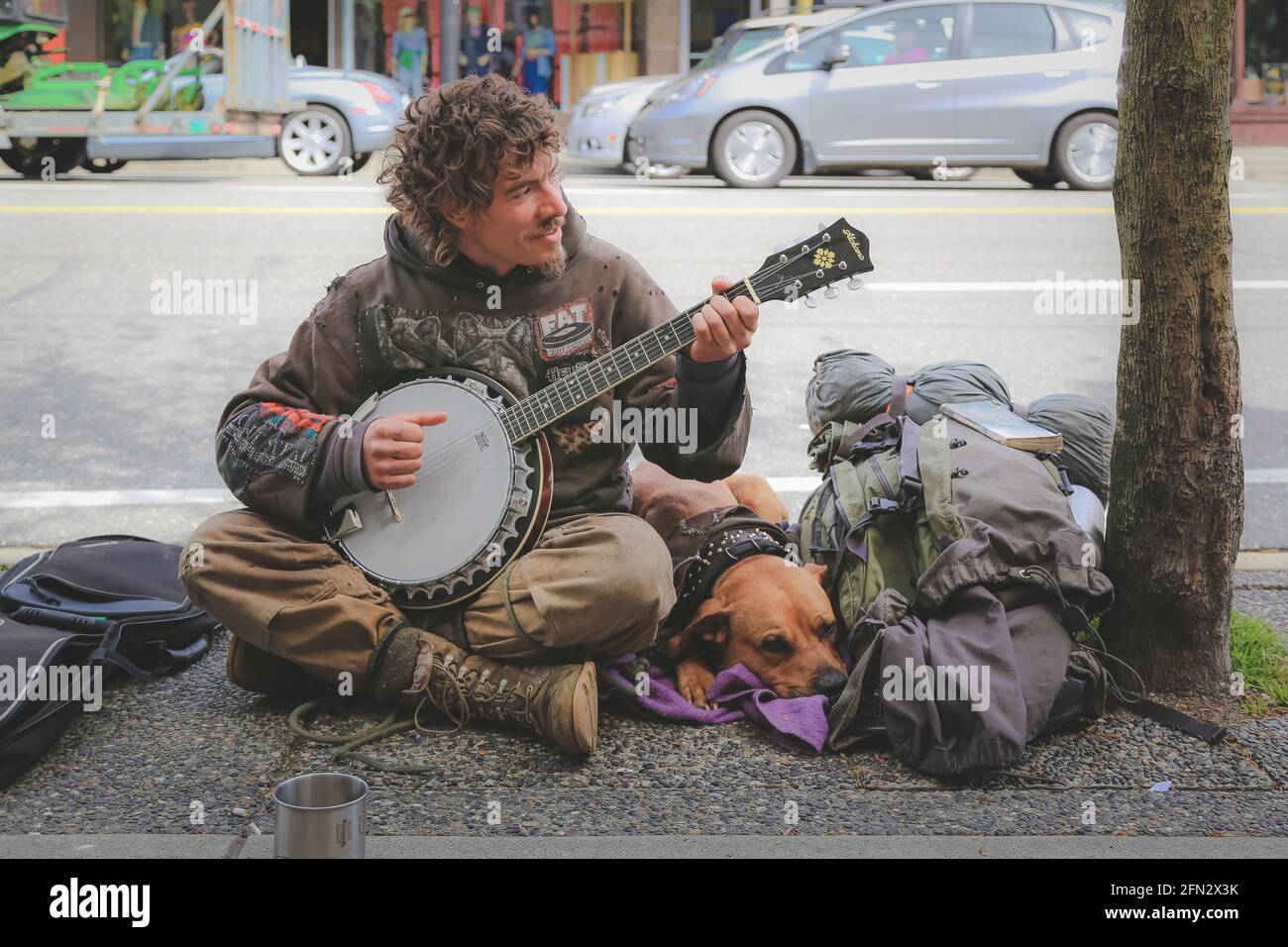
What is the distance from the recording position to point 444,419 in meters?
3.22

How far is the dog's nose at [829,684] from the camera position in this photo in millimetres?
3273

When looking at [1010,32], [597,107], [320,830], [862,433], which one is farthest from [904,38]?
[320,830]

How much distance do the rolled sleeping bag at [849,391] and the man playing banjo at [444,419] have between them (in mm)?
784

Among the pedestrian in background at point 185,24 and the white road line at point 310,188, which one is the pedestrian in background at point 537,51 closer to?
the pedestrian in background at point 185,24

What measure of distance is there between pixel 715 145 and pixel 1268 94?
1017cm

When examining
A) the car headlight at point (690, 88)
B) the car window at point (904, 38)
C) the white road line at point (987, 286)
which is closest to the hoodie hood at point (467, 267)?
the white road line at point (987, 286)

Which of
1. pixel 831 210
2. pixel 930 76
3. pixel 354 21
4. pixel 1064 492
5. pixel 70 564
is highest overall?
pixel 354 21

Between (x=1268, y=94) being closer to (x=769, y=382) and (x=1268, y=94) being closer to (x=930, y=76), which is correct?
(x=930, y=76)

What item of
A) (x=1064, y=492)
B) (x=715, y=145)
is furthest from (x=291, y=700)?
(x=715, y=145)

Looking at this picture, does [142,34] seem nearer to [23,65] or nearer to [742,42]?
[23,65]

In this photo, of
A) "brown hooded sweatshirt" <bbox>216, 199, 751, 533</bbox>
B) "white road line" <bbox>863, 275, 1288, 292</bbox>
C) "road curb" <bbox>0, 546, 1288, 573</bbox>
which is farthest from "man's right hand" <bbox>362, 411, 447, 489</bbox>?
"white road line" <bbox>863, 275, 1288, 292</bbox>

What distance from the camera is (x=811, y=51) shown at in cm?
1195

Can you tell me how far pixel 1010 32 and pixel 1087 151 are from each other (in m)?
1.13

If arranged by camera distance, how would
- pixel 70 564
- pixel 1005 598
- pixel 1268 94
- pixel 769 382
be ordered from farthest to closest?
pixel 1268 94, pixel 769 382, pixel 70 564, pixel 1005 598
